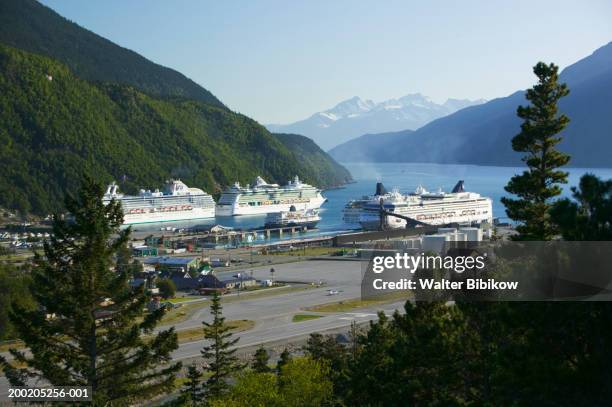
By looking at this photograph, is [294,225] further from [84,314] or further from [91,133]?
[84,314]

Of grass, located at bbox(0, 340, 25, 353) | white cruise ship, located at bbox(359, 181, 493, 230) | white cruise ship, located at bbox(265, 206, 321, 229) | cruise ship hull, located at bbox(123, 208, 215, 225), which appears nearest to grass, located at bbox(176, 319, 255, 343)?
grass, located at bbox(0, 340, 25, 353)

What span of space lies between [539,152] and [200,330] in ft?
51.1

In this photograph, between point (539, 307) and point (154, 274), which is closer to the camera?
point (539, 307)

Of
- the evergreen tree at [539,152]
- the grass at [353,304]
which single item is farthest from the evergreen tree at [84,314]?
the grass at [353,304]

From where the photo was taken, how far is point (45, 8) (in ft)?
583

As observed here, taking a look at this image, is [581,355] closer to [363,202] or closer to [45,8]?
[363,202]

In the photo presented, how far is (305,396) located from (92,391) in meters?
4.17

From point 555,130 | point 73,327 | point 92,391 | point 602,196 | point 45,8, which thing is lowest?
point 92,391

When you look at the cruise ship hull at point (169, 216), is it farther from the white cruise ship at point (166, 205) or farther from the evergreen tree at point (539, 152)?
the evergreen tree at point (539, 152)

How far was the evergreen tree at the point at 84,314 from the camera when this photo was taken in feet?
38.7

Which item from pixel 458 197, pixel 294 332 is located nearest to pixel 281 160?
pixel 458 197

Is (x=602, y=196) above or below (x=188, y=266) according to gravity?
above

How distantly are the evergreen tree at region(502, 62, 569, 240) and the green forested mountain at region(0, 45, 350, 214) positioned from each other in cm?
6396

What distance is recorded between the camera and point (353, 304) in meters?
32.5
